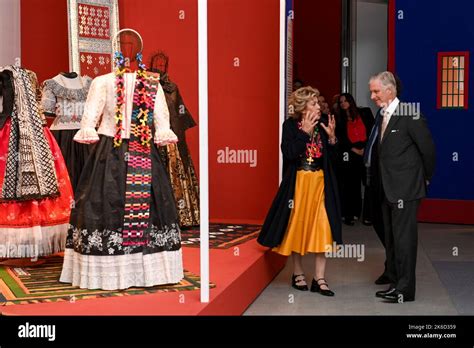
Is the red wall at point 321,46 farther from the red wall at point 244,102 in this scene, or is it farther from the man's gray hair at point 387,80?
the man's gray hair at point 387,80

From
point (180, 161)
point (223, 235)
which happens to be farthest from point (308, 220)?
point (180, 161)

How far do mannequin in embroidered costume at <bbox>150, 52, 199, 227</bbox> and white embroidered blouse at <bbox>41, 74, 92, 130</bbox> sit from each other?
95 cm

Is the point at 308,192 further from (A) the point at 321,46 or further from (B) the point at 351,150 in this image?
(A) the point at 321,46

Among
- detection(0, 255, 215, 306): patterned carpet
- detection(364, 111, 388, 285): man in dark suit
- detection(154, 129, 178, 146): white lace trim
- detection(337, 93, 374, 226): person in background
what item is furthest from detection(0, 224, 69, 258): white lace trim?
detection(337, 93, 374, 226): person in background

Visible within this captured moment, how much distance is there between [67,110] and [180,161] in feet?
4.41

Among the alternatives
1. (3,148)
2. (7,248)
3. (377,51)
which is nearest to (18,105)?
(3,148)

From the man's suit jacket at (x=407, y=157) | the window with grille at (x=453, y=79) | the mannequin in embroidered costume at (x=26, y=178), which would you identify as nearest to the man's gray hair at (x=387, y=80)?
the man's suit jacket at (x=407, y=157)

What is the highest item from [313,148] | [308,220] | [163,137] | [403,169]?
[163,137]

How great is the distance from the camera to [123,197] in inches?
205

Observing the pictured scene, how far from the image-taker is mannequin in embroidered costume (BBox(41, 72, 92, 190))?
7195 millimetres

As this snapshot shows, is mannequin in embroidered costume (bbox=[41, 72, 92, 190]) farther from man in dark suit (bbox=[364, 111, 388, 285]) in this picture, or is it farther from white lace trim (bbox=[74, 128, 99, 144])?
man in dark suit (bbox=[364, 111, 388, 285])

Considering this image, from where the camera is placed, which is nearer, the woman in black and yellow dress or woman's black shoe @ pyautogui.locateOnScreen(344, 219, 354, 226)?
the woman in black and yellow dress

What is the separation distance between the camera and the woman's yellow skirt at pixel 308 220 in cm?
623
